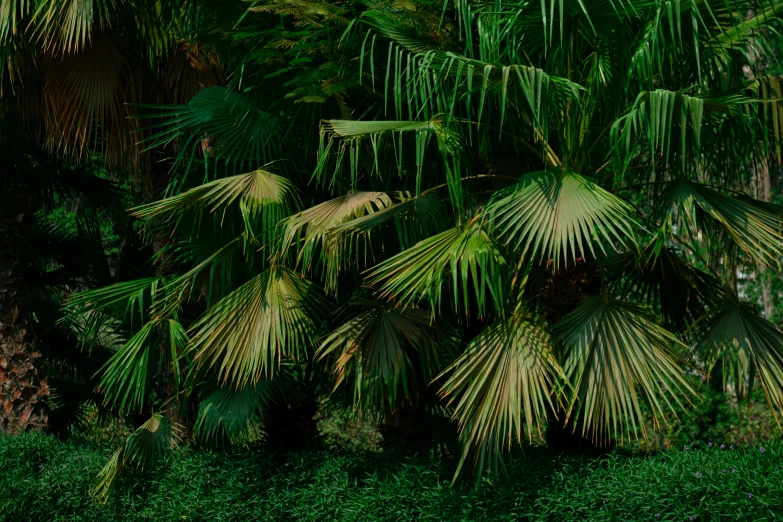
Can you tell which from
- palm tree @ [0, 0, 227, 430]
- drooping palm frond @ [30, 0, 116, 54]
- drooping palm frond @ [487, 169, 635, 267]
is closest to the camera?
drooping palm frond @ [487, 169, 635, 267]

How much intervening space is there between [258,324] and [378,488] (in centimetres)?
140

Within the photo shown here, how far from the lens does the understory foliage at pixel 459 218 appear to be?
562 cm

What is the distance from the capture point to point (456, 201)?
620 centimetres

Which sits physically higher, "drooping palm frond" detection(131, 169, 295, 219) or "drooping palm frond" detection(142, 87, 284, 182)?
"drooping palm frond" detection(142, 87, 284, 182)

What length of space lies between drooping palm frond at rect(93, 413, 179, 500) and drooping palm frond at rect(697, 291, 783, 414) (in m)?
4.16

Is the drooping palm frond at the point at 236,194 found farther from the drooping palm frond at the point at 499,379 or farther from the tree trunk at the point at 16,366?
the tree trunk at the point at 16,366

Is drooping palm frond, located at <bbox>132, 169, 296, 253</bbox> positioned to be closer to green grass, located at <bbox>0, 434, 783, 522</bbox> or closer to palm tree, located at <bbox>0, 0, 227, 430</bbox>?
palm tree, located at <bbox>0, 0, 227, 430</bbox>

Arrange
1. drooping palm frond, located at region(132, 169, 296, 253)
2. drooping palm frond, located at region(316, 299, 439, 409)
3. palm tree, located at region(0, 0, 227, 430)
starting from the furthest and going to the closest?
palm tree, located at region(0, 0, 227, 430)
drooping palm frond, located at region(132, 169, 296, 253)
drooping palm frond, located at region(316, 299, 439, 409)

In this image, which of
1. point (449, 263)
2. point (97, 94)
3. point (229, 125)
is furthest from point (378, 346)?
point (97, 94)

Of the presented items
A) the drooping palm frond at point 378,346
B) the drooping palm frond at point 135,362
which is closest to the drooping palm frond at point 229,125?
the drooping palm frond at point 135,362

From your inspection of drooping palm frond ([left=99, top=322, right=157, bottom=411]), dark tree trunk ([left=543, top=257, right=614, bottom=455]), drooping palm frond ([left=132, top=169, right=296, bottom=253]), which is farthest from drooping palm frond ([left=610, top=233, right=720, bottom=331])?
drooping palm frond ([left=99, top=322, right=157, bottom=411])

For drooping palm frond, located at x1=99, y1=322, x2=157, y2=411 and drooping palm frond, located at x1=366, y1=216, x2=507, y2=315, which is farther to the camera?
drooping palm frond, located at x1=99, y1=322, x2=157, y2=411

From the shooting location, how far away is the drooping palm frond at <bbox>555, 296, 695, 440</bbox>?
5.42 metres

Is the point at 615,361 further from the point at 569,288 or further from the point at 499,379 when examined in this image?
the point at 569,288
